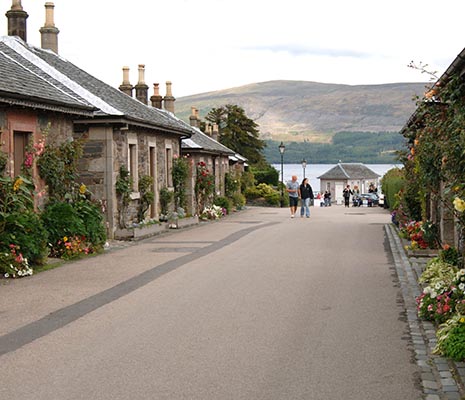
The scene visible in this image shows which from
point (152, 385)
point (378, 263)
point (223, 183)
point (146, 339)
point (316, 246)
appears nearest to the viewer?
point (152, 385)

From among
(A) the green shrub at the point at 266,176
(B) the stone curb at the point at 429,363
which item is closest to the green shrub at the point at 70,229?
(B) the stone curb at the point at 429,363

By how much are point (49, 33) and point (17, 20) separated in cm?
347

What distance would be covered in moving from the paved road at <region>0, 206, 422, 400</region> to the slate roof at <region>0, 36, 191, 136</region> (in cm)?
353

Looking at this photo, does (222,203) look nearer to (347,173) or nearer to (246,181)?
(246,181)

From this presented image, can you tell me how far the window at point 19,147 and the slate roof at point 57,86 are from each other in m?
0.80

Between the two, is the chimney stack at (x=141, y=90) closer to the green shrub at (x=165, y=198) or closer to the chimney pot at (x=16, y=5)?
the green shrub at (x=165, y=198)

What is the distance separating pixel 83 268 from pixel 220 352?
7.75 metres

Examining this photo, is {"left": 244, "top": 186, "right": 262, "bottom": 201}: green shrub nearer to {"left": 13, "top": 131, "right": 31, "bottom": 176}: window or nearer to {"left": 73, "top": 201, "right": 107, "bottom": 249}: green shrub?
{"left": 73, "top": 201, "right": 107, "bottom": 249}: green shrub

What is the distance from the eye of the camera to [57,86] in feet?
67.0

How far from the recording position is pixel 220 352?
8273mm

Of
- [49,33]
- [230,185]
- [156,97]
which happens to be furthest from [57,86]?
[230,185]

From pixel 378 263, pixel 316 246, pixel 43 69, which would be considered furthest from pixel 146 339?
pixel 43 69

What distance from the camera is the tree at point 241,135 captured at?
234ft

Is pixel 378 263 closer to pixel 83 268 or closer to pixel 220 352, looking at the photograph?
pixel 83 268
